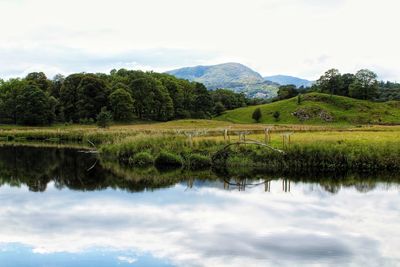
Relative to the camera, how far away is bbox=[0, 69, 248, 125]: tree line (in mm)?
98875

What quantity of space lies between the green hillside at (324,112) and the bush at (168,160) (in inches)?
3245

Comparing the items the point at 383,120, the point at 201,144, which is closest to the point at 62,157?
the point at 201,144

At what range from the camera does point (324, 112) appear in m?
121

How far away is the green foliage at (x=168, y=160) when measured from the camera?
40.3 meters

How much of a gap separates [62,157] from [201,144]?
733 inches

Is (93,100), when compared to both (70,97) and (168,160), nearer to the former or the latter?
(70,97)

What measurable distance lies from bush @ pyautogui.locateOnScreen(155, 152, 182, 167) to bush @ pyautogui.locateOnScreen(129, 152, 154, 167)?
92cm

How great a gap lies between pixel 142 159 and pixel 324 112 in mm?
90027

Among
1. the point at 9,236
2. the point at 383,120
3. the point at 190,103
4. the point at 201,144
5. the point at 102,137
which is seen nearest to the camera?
the point at 9,236

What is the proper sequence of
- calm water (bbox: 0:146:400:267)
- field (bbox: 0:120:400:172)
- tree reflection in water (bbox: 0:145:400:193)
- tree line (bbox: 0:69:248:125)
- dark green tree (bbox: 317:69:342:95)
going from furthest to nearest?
dark green tree (bbox: 317:69:342:95)
tree line (bbox: 0:69:248:125)
field (bbox: 0:120:400:172)
tree reflection in water (bbox: 0:145:400:193)
calm water (bbox: 0:146:400:267)

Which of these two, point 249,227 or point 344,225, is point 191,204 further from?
point 344,225

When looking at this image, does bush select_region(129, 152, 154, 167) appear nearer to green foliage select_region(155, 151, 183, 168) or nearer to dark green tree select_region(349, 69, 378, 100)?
green foliage select_region(155, 151, 183, 168)

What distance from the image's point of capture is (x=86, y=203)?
87.5 feet

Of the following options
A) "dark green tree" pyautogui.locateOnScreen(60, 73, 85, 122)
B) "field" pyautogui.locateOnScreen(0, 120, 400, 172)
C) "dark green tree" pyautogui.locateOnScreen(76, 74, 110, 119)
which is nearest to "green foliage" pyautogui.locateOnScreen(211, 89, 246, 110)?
"dark green tree" pyautogui.locateOnScreen(76, 74, 110, 119)
